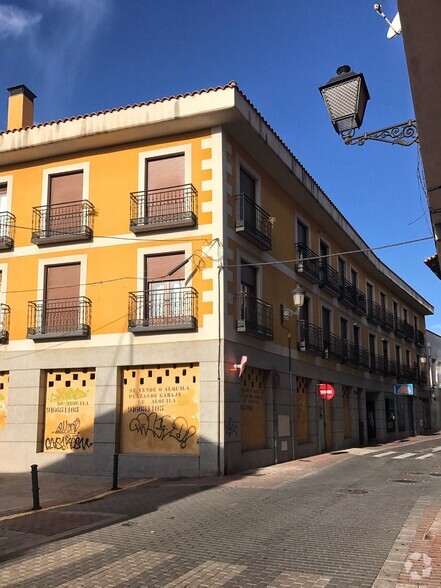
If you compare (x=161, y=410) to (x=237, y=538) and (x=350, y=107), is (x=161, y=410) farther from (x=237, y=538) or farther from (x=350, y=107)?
(x=350, y=107)

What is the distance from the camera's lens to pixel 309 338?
21.3 meters

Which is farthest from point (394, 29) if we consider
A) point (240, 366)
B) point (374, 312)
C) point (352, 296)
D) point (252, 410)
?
point (374, 312)

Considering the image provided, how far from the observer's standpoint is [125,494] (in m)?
11.9

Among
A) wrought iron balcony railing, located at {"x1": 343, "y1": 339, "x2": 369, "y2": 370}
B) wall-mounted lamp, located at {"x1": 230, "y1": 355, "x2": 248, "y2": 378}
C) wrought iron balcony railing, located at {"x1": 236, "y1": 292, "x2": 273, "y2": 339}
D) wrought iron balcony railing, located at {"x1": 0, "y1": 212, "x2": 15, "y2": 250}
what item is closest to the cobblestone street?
wall-mounted lamp, located at {"x1": 230, "y1": 355, "x2": 248, "y2": 378}

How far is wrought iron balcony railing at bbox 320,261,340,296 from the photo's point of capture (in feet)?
76.5

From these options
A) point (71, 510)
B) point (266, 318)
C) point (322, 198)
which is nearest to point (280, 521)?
point (71, 510)

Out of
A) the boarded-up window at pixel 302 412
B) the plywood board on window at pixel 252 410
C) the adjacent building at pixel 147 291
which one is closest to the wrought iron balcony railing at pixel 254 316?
the adjacent building at pixel 147 291

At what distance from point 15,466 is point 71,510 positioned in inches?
274

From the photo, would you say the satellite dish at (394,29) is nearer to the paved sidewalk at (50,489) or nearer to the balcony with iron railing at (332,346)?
the paved sidewalk at (50,489)

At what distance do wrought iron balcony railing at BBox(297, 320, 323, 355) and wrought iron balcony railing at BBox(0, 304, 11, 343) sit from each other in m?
9.84

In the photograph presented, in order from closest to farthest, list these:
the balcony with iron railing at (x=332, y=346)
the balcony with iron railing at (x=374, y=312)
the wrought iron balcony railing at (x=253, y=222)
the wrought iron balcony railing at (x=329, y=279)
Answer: the wrought iron balcony railing at (x=253, y=222) < the balcony with iron railing at (x=332, y=346) < the wrought iron balcony railing at (x=329, y=279) < the balcony with iron railing at (x=374, y=312)

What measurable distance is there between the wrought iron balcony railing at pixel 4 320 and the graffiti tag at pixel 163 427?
192 inches

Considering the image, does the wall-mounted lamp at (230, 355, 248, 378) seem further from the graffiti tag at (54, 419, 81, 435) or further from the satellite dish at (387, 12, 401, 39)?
the satellite dish at (387, 12, 401, 39)

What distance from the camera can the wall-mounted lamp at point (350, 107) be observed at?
5.70 m
